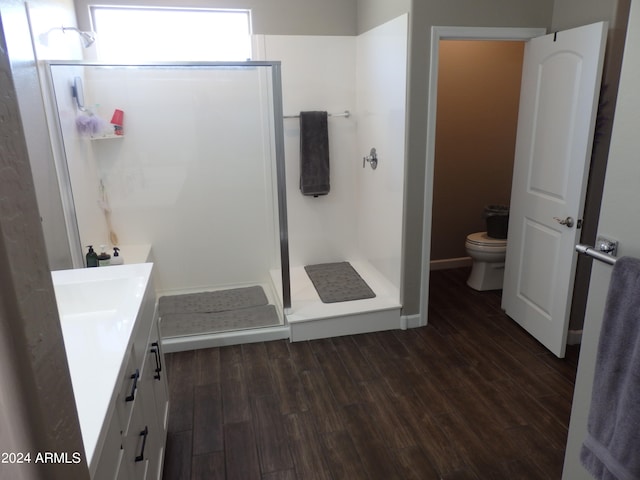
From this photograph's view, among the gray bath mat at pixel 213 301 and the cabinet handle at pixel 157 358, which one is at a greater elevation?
the cabinet handle at pixel 157 358

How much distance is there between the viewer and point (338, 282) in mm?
3727

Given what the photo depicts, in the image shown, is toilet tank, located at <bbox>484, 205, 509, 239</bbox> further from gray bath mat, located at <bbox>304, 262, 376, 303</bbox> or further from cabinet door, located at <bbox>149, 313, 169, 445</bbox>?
cabinet door, located at <bbox>149, 313, 169, 445</bbox>

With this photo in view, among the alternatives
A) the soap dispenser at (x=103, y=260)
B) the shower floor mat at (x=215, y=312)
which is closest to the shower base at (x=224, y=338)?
the shower floor mat at (x=215, y=312)

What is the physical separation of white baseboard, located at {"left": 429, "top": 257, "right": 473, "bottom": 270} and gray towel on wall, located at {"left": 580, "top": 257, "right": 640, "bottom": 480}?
307 centimetres

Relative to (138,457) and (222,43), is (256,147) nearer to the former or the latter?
(222,43)

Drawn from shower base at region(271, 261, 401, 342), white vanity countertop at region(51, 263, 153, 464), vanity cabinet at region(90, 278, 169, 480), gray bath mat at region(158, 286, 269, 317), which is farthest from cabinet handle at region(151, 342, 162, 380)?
gray bath mat at region(158, 286, 269, 317)

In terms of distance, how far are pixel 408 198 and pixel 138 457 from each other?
2217 mm

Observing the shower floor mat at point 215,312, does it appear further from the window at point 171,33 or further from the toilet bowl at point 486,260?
the window at point 171,33

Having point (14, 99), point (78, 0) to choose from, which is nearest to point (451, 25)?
point (78, 0)

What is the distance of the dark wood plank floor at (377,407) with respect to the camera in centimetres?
206

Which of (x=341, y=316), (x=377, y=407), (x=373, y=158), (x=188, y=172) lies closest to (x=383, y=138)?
(x=373, y=158)

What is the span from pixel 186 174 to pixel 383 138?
1.53 metres

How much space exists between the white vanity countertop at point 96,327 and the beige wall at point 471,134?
299 cm

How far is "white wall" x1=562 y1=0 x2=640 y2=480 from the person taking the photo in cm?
129
